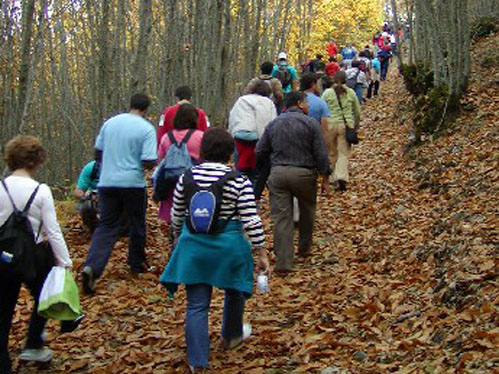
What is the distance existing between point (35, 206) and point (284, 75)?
35.3 ft

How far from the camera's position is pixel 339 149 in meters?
12.6

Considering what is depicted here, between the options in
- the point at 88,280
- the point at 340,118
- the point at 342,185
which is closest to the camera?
the point at 88,280

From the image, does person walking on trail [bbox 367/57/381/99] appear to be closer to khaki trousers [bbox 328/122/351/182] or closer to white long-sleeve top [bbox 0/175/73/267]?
khaki trousers [bbox 328/122/351/182]

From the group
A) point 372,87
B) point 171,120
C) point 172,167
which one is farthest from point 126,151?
point 372,87

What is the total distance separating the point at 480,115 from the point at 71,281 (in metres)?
10.0

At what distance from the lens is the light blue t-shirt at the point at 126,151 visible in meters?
7.24

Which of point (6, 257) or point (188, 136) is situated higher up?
point (188, 136)

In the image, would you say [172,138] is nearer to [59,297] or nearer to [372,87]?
[59,297]

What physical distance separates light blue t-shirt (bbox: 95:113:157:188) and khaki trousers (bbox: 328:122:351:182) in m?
5.83

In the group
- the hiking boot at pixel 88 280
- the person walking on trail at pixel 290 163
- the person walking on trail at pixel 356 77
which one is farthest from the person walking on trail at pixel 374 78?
the hiking boot at pixel 88 280

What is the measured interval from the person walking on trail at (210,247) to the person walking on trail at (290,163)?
9.58ft

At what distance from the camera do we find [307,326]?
20.5 feet

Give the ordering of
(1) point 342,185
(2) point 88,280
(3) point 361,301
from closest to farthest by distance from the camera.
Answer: (3) point 361,301, (2) point 88,280, (1) point 342,185

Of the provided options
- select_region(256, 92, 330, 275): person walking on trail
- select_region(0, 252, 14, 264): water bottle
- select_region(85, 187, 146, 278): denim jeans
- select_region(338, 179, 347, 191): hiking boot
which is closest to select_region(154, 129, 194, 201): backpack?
select_region(85, 187, 146, 278): denim jeans
